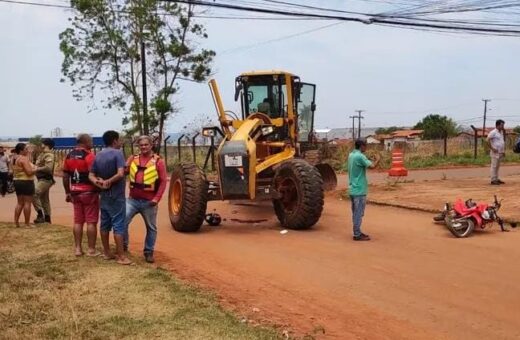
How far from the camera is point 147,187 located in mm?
8305

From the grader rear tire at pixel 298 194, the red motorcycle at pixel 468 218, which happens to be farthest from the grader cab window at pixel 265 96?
the red motorcycle at pixel 468 218

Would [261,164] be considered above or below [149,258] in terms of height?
above

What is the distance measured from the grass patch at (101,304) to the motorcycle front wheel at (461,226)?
4.96 m

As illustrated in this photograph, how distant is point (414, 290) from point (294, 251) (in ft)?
A: 8.23

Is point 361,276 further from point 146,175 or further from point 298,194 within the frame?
point 298,194

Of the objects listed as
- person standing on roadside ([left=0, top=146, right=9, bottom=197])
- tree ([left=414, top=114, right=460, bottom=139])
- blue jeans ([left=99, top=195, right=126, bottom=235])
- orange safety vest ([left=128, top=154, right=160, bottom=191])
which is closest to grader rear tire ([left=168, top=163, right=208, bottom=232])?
orange safety vest ([left=128, top=154, right=160, bottom=191])

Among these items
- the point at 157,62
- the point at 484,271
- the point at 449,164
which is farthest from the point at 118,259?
the point at 157,62

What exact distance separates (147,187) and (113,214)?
21.9 inches

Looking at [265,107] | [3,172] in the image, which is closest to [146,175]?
[265,107]

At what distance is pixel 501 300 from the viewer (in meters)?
6.63

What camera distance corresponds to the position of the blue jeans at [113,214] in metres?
8.14

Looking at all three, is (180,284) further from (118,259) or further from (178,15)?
(178,15)

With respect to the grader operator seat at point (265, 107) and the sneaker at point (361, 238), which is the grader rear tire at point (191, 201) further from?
the sneaker at point (361, 238)

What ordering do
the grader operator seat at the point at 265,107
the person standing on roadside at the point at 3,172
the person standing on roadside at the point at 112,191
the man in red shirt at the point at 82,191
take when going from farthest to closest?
the person standing on roadside at the point at 3,172 → the grader operator seat at the point at 265,107 → the man in red shirt at the point at 82,191 → the person standing on roadside at the point at 112,191
